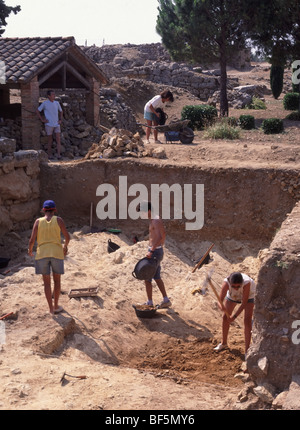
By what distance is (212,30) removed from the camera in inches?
1020

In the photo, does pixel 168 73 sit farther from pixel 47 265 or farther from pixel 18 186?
pixel 47 265

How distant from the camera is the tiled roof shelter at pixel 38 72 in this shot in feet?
57.9

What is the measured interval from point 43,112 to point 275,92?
65.6ft

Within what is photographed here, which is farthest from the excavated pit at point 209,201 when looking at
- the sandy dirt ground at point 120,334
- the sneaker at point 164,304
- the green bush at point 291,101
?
the green bush at point 291,101

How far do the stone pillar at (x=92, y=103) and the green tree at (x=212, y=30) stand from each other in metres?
7.57

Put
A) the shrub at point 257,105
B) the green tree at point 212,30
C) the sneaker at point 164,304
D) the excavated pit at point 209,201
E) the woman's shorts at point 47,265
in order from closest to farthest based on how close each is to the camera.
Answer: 1. the woman's shorts at point 47,265
2. the sneaker at point 164,304
3. the excavated pit at point 209,201
4. the green tree at point 212,30
5. the shrub at point 257,105

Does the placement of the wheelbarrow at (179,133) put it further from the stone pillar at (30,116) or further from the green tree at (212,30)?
the green tree at (212,30)

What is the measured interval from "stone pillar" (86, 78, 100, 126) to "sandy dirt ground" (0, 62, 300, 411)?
6.15 m

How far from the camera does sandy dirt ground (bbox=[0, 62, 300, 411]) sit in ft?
24.8

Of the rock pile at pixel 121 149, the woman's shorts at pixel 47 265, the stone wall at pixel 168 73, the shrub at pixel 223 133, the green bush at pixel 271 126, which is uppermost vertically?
the stone wall at pixel 168 73

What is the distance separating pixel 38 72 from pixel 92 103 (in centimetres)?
336

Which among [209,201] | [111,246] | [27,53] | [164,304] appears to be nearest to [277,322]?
[164,304]

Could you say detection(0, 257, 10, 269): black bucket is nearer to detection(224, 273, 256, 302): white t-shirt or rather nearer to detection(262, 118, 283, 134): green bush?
detection(224, 273, 256, 302): white t-shirt

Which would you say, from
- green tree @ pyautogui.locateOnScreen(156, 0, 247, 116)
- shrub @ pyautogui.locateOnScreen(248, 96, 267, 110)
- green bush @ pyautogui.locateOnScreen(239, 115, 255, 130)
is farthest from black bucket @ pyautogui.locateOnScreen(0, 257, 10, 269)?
shrub @ pyautogui.locateOnScreen(248, 96, 267, 110)
